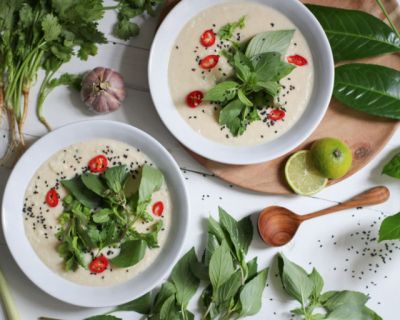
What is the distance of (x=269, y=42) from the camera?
5.68 feet

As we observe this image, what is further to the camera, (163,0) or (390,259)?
(390,259)

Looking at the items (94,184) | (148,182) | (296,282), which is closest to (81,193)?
(94,184)

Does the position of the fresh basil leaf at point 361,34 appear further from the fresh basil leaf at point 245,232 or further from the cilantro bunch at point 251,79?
the fresh basil leaf at point 245,232

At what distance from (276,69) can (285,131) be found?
23cm

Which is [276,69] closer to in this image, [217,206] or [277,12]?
[277,12]

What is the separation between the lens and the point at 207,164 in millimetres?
1813

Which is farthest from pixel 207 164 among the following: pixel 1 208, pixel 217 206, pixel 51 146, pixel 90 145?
pixel 1 208

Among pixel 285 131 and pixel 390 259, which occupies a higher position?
pixel 285 131

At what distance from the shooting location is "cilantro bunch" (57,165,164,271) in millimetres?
1687

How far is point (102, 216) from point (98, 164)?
180 mm

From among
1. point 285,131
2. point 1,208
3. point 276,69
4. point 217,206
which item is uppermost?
point 276,69

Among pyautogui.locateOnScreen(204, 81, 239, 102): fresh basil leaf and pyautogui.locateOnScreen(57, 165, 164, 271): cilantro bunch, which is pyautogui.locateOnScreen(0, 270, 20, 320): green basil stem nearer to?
pyautogui.locateOnScreen(57, 165, 164, 271): cilantro bunch

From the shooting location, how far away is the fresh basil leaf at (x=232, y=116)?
1.73 m

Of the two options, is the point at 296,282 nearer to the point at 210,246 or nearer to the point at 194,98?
the point at 210,246
